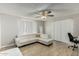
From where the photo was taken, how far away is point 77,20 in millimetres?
1488

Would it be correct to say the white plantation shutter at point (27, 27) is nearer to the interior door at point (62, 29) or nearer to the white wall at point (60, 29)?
the white wall at point (60, 29)

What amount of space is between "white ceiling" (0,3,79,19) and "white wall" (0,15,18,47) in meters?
0.11

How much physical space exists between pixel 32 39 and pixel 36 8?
638 mm

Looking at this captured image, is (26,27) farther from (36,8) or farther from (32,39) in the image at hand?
(36,8)

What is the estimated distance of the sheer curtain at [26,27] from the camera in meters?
1.59

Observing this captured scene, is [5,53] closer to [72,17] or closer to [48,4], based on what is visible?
[48,4]

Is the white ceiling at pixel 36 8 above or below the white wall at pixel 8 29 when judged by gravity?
above

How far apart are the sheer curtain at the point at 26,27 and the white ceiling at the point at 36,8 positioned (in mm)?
180

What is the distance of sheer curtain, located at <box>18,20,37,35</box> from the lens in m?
1.59

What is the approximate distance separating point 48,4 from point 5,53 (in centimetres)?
125

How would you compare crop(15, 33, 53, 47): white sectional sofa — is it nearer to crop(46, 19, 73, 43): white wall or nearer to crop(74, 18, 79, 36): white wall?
crop(46, 19, 73, 43): white wall

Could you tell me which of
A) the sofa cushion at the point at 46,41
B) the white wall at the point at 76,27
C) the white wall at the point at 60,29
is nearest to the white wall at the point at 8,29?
the sofa cushion at the point at 46,41

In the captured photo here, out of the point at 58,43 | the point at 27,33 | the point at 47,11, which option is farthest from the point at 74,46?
the point at 27,33

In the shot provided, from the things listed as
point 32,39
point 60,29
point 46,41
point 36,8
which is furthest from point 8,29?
point 60,29
